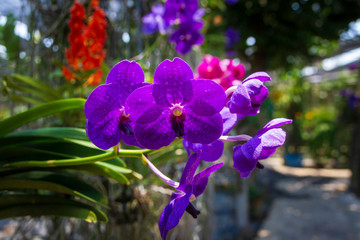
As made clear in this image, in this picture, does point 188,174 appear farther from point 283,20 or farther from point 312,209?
point 312,209

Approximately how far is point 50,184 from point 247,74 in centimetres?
214

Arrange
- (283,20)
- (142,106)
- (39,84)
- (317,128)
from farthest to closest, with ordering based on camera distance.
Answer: (317,128)
(283,20)
(39,84)
(142,106)

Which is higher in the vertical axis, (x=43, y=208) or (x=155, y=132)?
(x=155, y=132)

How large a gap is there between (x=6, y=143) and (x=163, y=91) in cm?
28

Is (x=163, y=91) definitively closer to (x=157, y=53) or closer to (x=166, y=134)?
(x=166, y=134)

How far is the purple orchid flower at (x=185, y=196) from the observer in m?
0.27

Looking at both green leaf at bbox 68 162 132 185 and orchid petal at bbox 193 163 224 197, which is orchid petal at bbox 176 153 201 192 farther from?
green leaf at bbox 68 162 132 185

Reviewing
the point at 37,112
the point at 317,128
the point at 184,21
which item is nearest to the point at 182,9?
the point at 184,21

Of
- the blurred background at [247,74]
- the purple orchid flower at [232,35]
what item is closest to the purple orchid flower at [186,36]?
the blurred background at [247,74]

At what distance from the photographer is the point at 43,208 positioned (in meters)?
0.40

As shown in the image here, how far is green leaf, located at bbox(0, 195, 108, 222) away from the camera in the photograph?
385 mm

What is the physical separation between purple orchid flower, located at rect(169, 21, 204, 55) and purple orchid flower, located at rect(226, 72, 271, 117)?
0.51 meters

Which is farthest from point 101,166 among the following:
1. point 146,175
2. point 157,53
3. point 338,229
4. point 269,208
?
point 269,208

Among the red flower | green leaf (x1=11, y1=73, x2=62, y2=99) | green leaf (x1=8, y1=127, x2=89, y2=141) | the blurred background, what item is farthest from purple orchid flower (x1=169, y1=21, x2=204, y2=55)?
green leaf (x1=8, y1=127, x2=89, y2=141)
